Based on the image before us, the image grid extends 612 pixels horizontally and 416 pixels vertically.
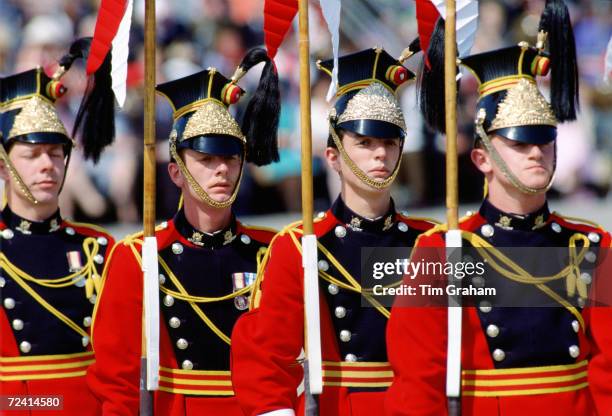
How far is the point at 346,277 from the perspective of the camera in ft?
25.3

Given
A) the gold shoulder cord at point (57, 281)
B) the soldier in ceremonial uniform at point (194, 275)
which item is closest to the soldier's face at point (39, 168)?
the gold shoulder cord at point (57, 281)

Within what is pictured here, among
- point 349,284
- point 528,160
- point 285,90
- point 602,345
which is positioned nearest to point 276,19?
point 349,284

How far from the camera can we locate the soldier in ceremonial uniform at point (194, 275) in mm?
8094

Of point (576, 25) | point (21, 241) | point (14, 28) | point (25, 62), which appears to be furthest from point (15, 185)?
point (576, 25)

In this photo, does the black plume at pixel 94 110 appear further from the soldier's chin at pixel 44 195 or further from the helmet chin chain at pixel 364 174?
the helmet chin chain at pixel 364 174

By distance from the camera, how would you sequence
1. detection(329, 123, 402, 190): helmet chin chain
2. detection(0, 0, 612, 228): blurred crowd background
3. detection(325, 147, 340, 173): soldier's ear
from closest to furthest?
detection(329, 123, 402, 190): helmet chin chain, detection(325, 147, 340, 173): soldier's ear, detection(0, 0, 612, 228): blurred crowd background

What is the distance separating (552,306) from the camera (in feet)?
23.5

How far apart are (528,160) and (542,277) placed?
0.57 meters

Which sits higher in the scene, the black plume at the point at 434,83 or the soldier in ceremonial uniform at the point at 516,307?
the black plume at the point at 434,83

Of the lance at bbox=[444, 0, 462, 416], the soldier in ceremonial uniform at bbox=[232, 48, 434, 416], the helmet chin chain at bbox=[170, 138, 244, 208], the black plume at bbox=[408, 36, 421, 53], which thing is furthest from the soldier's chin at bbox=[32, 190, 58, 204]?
the lance at bbox=[444, 0, 462, 416]

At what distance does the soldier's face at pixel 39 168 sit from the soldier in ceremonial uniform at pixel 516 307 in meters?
2.54

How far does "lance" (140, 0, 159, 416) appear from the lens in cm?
795

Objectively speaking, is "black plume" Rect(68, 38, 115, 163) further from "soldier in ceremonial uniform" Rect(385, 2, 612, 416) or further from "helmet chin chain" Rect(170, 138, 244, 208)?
"soldier in ceremonial uniform" Rect(385, 2, 612, 416)

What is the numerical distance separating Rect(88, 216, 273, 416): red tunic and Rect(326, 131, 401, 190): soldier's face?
934 millimetres
